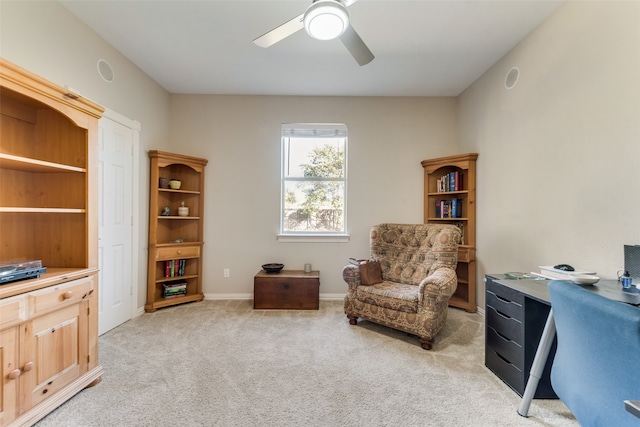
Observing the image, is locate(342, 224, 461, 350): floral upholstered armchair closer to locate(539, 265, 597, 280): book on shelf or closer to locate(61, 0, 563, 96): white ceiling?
locate(539, 265, 597, 280): book on shelf

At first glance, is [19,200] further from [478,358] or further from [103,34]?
[478,358]

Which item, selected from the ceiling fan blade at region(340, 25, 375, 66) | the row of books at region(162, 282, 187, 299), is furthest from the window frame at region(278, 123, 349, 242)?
the ceiling fan blade at region(340, 25, 375, 66)

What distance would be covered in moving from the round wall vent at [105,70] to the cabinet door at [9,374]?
2321mm

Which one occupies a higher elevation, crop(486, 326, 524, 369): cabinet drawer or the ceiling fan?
the ceiling fan

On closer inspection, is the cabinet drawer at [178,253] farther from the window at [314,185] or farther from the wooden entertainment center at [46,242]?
the wooden entertainment center at [46,242]

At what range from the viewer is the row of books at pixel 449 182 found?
3.33m

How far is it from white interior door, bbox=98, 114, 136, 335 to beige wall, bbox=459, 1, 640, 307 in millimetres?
3989

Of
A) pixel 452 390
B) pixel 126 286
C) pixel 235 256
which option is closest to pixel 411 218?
pixel 452 390

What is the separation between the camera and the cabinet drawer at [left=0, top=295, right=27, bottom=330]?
1.30m

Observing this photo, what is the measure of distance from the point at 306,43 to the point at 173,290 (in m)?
3.22

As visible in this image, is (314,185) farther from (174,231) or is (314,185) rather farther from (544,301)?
(544,301)

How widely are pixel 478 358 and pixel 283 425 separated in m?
1.63

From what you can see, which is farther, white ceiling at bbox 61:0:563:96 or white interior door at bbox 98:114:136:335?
white interior door at bbox 98:114:136:335

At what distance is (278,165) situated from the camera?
3.64 m
